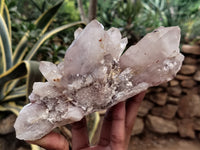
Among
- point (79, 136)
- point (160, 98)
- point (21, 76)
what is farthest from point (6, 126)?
point (160, 98)

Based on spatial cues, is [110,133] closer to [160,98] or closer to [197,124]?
[160,98]

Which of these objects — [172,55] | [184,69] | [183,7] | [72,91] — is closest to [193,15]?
[183,7]

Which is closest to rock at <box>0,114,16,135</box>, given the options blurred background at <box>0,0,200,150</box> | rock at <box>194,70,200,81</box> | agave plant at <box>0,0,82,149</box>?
agave plant at <box>0,0,82,149</box>

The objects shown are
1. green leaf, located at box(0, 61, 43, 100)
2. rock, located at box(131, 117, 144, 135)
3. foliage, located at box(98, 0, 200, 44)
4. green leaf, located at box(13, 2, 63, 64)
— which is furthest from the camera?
rock, located at box(131, 117, 144, 135)

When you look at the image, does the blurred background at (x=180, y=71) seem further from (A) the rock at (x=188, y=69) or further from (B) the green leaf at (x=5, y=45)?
(B) the green leaf at (x=5, y=45)

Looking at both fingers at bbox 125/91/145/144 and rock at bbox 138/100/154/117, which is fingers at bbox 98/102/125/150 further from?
rock at bbox 138/100/154/117

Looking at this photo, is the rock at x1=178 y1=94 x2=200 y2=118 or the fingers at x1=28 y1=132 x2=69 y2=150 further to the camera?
the rock at x1=178 y1=94 x2=200 y2=118

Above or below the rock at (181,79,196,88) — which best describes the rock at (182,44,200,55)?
above
